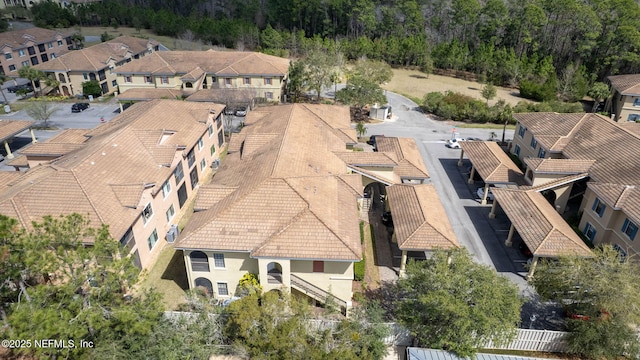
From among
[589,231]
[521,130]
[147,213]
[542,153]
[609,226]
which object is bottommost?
[589,231]

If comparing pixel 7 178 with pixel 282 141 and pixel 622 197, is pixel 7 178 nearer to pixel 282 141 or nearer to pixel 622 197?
pixel 282 141

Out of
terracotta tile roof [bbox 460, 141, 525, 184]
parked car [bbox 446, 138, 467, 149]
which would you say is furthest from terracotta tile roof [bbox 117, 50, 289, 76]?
terracotta tile roof [bbox 460, 141, 525, 184]

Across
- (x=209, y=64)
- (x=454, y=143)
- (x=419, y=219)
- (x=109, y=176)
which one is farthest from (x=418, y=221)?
(x=209, y=64)

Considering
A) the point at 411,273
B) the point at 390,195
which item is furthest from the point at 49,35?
the point at 411,273

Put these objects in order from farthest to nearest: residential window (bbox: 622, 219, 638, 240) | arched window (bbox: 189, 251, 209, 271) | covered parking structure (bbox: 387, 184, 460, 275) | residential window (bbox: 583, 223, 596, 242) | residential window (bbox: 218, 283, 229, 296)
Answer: residential window (bbox: 583, 223, 596, 242) → residential window (bbox: 622, 219, 638, 240) → covered parking structure (bbox: 387, 184, 460, 275) → residential window (bbox: 218, 283, 229, 296) → arched window (bbox: 189, 251, 209, 271)

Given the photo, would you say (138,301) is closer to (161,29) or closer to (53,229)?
(53,229)

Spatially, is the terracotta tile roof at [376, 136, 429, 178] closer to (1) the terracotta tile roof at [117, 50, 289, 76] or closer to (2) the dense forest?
(1) the terracotta tile roof at [117, 50, 289, 76]
